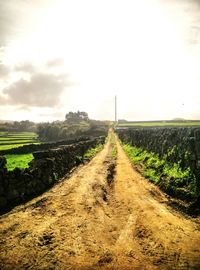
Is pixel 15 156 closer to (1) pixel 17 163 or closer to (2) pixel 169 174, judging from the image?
(1) pixel 17 163

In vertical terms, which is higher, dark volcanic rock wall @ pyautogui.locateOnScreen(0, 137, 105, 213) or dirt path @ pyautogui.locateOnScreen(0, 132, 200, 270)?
dark volcanic rock wall @ pyautogui.locateOnScreen(0, 137, 105, 213)

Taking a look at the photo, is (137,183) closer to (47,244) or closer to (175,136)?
(175,136)

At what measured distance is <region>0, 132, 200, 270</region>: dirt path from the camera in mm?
8789

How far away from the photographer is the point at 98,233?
426 inches

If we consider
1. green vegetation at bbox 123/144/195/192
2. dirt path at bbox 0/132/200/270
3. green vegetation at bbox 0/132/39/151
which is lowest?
green vegetation at bbox 0/132/39/151

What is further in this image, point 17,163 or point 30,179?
point 17,163

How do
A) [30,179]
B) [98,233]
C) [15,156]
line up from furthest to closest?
[15,156] < [30,179] < [98,233]

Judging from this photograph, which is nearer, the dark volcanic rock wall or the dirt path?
the dirt path

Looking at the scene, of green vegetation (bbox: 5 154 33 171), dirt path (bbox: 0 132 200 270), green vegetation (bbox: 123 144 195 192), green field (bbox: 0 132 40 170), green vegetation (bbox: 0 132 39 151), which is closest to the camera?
dirt path (bbox: 0 132 200 270)

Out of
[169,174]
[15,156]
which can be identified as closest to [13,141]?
[15,156]

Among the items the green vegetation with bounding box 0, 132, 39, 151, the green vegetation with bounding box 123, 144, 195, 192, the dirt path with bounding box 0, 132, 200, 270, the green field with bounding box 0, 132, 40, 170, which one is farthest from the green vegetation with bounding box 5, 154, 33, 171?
the green vegetation with bounding box 0, 132, 39, 151

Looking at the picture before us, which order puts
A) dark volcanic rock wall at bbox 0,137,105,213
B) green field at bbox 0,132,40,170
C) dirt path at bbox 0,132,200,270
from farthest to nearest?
1. green field at bbox 0,132,40,170
2. dark volcanic rock wall at bbox 0,137,105,213
3. dirt path at bbox 0,132,200,270

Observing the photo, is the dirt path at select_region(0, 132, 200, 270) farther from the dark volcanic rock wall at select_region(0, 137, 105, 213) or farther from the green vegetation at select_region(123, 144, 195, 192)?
the green vegetation at select_region(123, 144, 195, 192)

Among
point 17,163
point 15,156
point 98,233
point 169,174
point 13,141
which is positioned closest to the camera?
point 98,233
